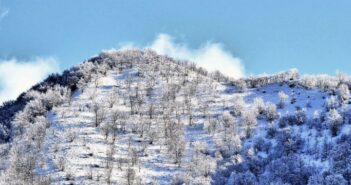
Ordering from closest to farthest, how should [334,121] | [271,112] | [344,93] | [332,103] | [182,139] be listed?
1. [334,121]
2. [182,139]
3. [332,103]
4. [271,112]
5. [344,93]

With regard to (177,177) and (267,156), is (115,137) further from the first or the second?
(267,156)

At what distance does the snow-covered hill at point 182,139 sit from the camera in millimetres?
139750

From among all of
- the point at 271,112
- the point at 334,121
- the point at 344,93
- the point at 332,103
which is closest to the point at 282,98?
the point at 271,112

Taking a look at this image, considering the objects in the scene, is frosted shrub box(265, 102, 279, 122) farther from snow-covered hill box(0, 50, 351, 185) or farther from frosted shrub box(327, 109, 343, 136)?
frosted shrub box(327, 109, 343, 136)

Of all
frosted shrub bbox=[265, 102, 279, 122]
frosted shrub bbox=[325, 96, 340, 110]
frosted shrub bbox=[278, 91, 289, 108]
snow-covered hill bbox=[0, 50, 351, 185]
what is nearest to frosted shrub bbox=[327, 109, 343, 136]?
snow-covered hill bbox=[0, 50, 351, 185]

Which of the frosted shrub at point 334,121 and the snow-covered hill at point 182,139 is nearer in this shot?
the snow-covered hill at point 182,139

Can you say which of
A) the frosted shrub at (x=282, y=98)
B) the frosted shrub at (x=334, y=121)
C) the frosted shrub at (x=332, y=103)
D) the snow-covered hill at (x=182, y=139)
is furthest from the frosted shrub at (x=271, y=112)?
the frosted shrub at (x=334, y=121)

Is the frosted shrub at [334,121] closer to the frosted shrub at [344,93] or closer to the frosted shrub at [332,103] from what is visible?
the frosted shrub at [332,103]

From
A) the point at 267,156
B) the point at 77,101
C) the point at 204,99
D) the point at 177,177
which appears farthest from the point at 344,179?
the point at 77,101

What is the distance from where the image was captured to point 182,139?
6412 inches

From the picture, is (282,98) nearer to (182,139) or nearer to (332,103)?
(332,103)

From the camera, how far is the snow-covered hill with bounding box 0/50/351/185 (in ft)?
458

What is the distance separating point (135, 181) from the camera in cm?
13825

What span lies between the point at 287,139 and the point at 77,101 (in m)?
70.9
